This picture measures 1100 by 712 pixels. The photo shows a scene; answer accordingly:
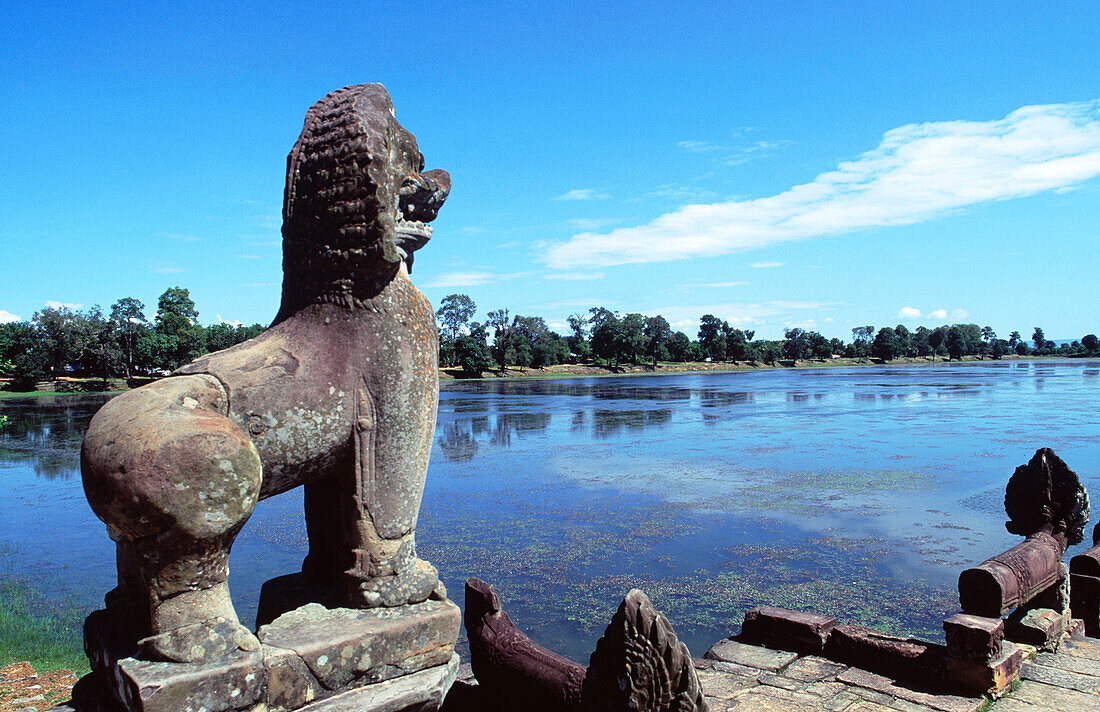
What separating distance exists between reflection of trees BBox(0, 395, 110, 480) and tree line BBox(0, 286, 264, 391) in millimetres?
18656

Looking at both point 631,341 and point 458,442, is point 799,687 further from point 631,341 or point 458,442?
point 631,341

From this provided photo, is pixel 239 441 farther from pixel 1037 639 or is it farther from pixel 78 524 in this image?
pixel 78 524

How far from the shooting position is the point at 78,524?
36.4 ft

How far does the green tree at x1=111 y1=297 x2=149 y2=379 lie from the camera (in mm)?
54938

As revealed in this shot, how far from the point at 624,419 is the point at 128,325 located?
46.5 metres

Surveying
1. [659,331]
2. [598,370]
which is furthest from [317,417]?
[659,331]

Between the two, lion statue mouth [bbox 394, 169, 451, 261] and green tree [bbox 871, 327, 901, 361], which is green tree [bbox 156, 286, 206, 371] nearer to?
lion statue mouth [bbox 394, 169, 451, 261]

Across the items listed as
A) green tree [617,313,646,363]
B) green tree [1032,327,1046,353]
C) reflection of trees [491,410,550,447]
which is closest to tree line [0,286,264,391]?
reflection of trees [491,410,550,447]

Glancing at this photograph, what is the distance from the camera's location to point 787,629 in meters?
5.04

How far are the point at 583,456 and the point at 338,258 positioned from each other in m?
14.3

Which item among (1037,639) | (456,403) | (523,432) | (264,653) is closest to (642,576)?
(1037,639)

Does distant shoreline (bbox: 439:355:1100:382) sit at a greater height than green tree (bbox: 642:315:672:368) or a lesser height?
lesser

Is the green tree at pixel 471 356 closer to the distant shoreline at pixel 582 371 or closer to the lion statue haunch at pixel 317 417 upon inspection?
the distant shoreline at pixel 582 371

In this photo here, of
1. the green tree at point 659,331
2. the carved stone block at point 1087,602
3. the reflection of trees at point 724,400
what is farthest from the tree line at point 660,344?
the carved stone block at point 1087,602
